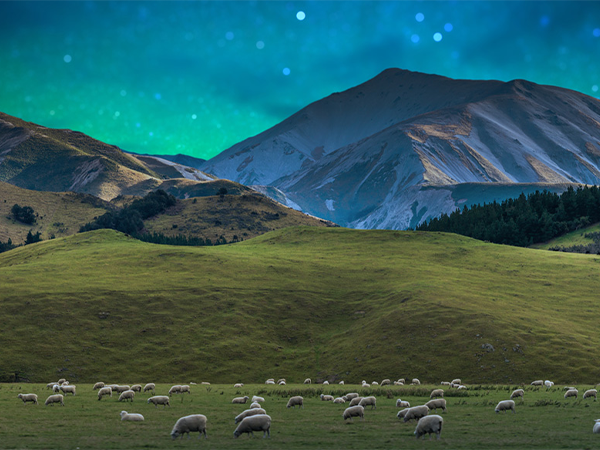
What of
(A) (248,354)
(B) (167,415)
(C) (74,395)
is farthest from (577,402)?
(A) (248,354)

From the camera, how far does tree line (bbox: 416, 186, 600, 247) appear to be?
15788 cm

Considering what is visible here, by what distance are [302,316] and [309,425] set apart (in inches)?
2005

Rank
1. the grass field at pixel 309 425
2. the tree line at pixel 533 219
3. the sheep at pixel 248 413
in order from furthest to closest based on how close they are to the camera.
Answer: the tree line at pixel 533 219, the sheep at pixel 248 413, the grass field at pixel 309 425

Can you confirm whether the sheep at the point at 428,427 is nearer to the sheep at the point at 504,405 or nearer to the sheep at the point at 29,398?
the sheep at the point at 504,405

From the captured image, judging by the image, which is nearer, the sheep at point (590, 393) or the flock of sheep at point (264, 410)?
the flock of sheep at point (264, 410)

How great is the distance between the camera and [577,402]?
3259 centimetres

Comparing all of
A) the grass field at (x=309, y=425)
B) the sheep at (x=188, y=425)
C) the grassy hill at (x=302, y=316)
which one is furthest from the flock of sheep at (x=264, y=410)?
the grassy hill at (x=302, y=316)

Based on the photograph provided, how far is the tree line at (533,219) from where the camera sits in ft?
518

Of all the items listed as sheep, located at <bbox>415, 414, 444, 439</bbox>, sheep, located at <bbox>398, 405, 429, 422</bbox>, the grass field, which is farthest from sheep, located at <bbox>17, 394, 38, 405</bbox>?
sheep, located at <bbox>415, 414, 444, 439</bbox>

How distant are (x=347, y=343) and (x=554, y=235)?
386 ft

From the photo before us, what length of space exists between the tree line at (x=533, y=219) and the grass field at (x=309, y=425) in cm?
13109

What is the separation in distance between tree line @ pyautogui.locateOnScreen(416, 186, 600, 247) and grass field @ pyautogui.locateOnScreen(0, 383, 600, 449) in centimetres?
13109

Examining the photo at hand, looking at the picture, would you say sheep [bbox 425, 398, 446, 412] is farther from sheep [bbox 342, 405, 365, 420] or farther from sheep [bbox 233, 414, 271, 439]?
sheep [bbox 233, 414, 271, 439]

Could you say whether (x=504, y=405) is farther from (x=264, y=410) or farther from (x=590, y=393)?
(x=264, y=410)
